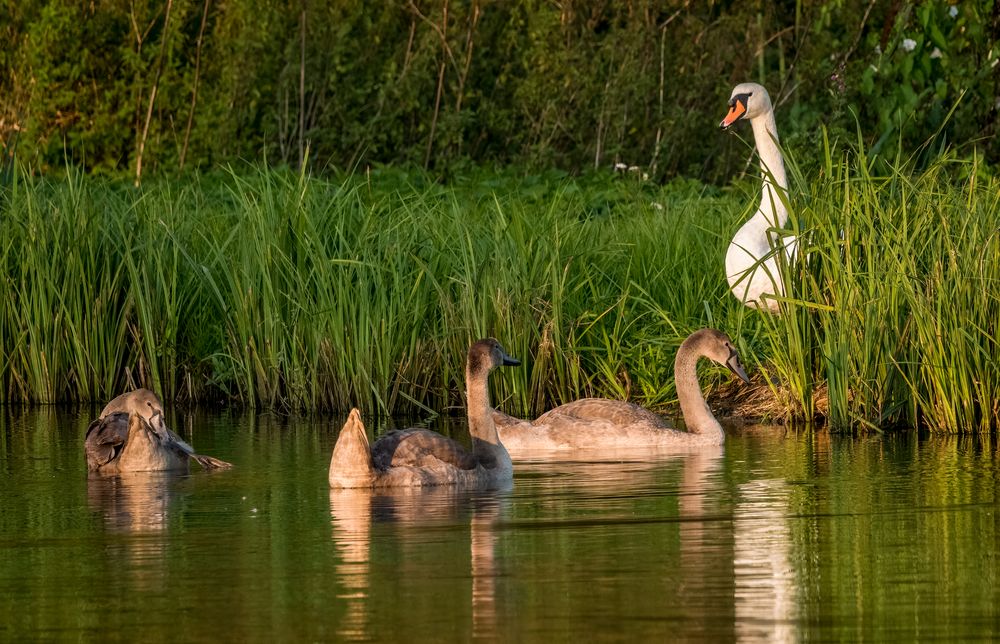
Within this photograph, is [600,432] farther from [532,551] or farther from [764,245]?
[532,551]

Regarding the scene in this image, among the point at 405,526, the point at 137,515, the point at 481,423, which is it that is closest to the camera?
the point at 405,526

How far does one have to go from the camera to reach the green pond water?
6.16 m

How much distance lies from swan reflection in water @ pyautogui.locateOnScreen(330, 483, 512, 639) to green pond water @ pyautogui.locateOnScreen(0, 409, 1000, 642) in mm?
17

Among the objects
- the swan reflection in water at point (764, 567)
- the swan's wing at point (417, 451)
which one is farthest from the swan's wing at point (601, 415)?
the swan reflection in water at point (764, 567)

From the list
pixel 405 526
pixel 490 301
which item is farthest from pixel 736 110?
pixel 405 526

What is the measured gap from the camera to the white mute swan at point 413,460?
29.9ft

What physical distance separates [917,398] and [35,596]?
5.66 m

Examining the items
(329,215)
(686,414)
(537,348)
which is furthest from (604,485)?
(329,215)

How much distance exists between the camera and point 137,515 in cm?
866

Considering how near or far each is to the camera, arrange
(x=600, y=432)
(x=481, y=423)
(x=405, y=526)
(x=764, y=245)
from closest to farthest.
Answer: (x=405, y=526)
(x=481, y=423)
(x=600, y=432)
(x=764, y=245)

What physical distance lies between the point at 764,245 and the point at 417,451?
3.24m

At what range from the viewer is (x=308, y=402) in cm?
1254

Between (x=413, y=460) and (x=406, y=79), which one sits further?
(x=406, y=79)

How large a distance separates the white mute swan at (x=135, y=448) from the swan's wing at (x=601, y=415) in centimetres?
183
